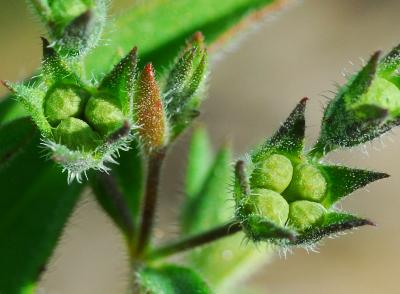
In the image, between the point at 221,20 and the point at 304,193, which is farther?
the point at 221,20

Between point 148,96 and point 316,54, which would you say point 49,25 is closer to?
point 148,96

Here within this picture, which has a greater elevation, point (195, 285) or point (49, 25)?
point (49, 25)

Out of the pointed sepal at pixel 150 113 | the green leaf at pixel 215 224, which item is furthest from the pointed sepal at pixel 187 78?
the green leaf at pixel 215 224

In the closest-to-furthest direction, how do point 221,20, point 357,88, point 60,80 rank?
point 357,88, point 60,80, point 221,20

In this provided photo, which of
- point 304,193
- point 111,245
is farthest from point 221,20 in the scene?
point 111,245

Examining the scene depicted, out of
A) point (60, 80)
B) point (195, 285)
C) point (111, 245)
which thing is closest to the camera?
point (60, 80)

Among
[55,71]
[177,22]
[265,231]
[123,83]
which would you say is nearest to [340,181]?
[265,231]

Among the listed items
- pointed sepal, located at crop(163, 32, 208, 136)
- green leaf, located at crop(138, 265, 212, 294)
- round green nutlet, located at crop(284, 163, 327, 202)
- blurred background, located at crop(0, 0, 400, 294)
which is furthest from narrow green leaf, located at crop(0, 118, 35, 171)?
blurred background, located at crop(0, 0, 400, 294)
